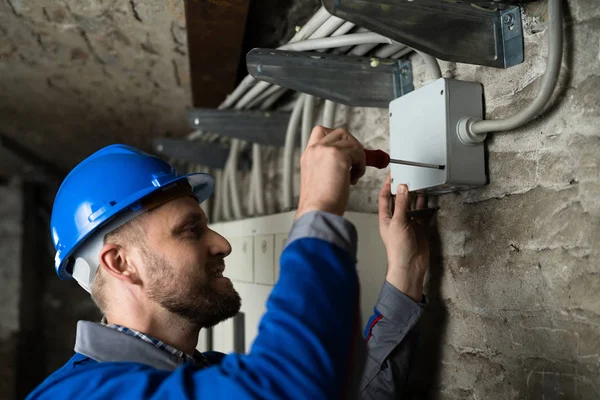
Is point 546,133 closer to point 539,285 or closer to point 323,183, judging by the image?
point 539,285

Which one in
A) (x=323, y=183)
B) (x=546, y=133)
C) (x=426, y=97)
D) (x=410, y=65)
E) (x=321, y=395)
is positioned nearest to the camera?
(x=321, y=395)

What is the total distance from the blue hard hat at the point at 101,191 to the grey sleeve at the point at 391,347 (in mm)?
481

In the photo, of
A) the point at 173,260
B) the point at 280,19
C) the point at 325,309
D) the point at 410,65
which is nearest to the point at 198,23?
the point at 280,19

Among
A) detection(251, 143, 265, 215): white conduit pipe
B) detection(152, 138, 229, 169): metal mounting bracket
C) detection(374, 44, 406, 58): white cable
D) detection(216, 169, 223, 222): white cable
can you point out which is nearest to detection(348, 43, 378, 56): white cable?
detection(374, 44, 406, 58): white cable

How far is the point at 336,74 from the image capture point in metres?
1.14

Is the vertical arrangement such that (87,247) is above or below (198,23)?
below

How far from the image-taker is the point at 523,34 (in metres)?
0.89

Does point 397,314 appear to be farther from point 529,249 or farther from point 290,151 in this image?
point 290,151

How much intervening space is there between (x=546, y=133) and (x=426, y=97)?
23 centimetres

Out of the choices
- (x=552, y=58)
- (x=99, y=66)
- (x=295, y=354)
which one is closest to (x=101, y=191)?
(x=295, y=354)

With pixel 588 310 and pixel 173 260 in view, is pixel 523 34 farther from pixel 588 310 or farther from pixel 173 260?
pixel 173 260

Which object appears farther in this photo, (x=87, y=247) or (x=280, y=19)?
(x=280, y=19)

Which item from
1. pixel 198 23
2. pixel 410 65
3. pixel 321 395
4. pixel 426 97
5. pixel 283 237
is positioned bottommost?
pixel 321 395

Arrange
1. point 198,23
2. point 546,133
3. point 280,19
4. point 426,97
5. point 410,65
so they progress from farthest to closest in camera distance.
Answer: point 280,19 → point 198,23 → point 410,65 → point 426,97 → point 546,133
